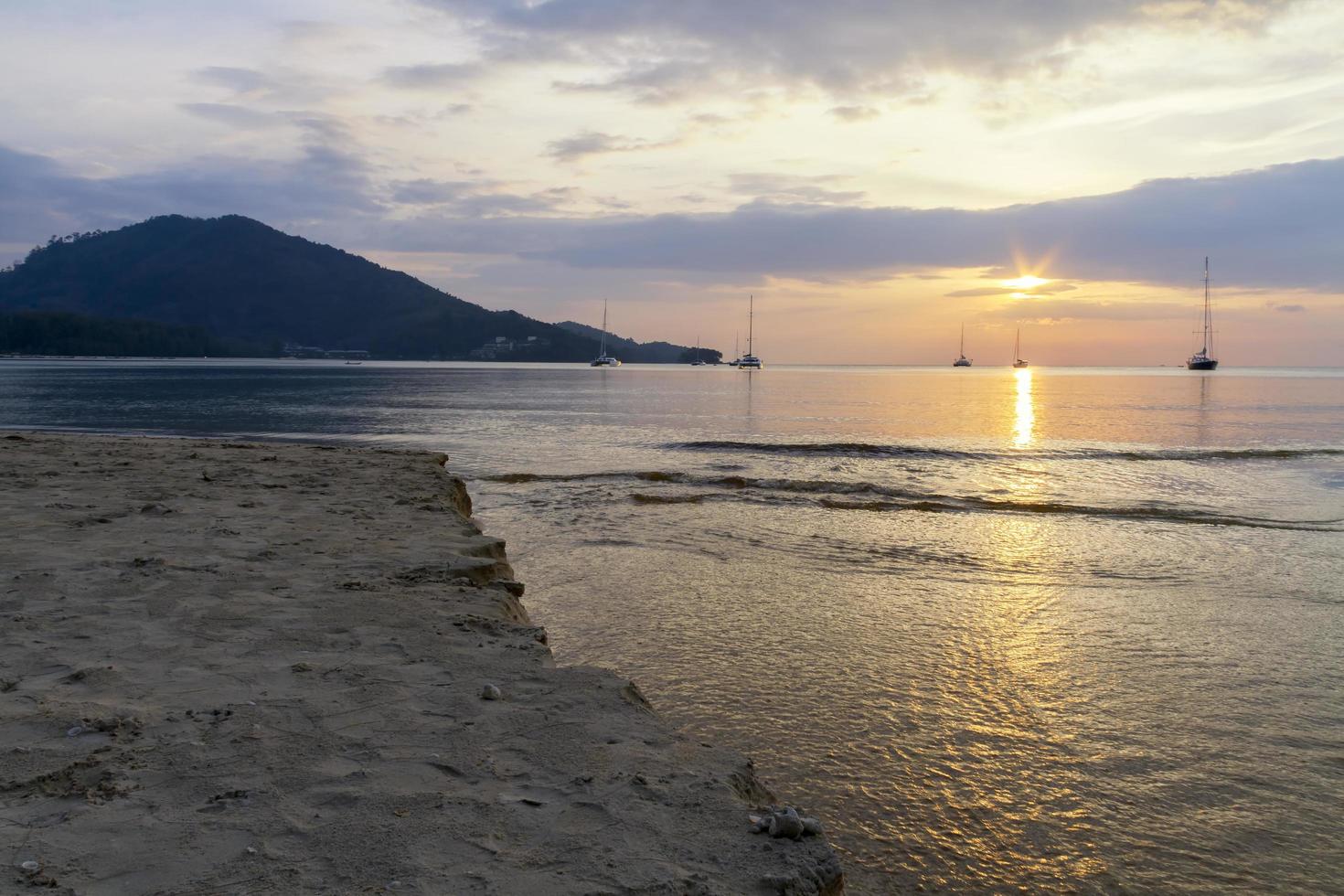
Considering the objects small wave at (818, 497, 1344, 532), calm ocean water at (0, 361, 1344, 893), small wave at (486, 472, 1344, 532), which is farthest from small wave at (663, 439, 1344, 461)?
small wave at (818, 497, 1344, 532)

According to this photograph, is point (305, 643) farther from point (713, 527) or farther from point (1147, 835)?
point (713, 527)

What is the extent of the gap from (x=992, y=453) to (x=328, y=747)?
28635mm

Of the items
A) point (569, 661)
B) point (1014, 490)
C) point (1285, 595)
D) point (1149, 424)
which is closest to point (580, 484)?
point (1014, 490)

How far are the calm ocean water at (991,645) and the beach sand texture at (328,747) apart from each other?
50.8 inches

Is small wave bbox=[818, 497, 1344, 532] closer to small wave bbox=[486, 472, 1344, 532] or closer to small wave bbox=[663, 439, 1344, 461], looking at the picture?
small wave bbox=[486, 472, 1344, 532]

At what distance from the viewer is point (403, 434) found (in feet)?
112

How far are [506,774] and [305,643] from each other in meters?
2.57

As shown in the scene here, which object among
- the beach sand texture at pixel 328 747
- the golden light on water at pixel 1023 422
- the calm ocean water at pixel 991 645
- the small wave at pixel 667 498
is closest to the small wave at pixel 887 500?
the small wave at pixel 667 498

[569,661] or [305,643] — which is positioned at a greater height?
[305,643]

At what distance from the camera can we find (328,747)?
4.40 m

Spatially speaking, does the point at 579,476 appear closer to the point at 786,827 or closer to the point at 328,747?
the point at 328,747

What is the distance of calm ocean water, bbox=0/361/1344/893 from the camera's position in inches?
193

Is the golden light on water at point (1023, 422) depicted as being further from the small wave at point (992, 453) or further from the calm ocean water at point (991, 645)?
the calm ocean water at point (991, 645)

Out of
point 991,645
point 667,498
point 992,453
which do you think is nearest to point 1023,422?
point 992,453
